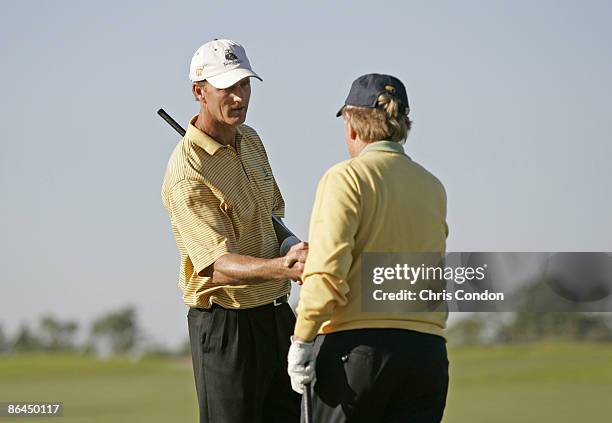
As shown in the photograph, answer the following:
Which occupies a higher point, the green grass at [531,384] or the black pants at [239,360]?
the black pants at [239,360]

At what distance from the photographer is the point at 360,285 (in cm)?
363

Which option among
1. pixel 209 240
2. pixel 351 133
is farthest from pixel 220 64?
pixel 351 133

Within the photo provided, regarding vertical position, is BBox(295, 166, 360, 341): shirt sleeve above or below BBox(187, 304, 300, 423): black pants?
above

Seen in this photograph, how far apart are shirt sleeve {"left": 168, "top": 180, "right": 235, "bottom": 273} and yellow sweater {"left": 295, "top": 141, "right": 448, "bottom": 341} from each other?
2.84ft

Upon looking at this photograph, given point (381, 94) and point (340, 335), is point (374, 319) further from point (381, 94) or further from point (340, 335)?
point (381, 94)

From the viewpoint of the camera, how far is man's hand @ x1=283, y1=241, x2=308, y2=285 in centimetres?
416

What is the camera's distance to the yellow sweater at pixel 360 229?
11.6ft

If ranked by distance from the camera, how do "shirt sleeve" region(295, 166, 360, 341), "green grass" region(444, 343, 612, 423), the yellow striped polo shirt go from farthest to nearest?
"green grass" region(444, 343, 612, 423) → the yellow striped polo shirt → "shirt sleeve" region(295, 166, 360, 341)

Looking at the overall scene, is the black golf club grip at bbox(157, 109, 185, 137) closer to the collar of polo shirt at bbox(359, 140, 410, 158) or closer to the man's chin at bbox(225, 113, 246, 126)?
the man's chin at bbox(225, 113, 246, 126)

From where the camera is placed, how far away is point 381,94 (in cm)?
375

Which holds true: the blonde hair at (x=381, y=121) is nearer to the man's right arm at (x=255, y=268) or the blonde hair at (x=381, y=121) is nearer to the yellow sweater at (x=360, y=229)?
the yellow sweater at (x=360, y=229)

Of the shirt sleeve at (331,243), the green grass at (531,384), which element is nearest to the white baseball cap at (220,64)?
the shirt sleeve at (331,243)

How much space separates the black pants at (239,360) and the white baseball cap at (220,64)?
934mm

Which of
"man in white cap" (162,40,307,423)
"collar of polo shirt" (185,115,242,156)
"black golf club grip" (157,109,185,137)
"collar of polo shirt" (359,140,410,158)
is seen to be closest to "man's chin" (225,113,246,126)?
"man in white cap" (162,40,307,423)
